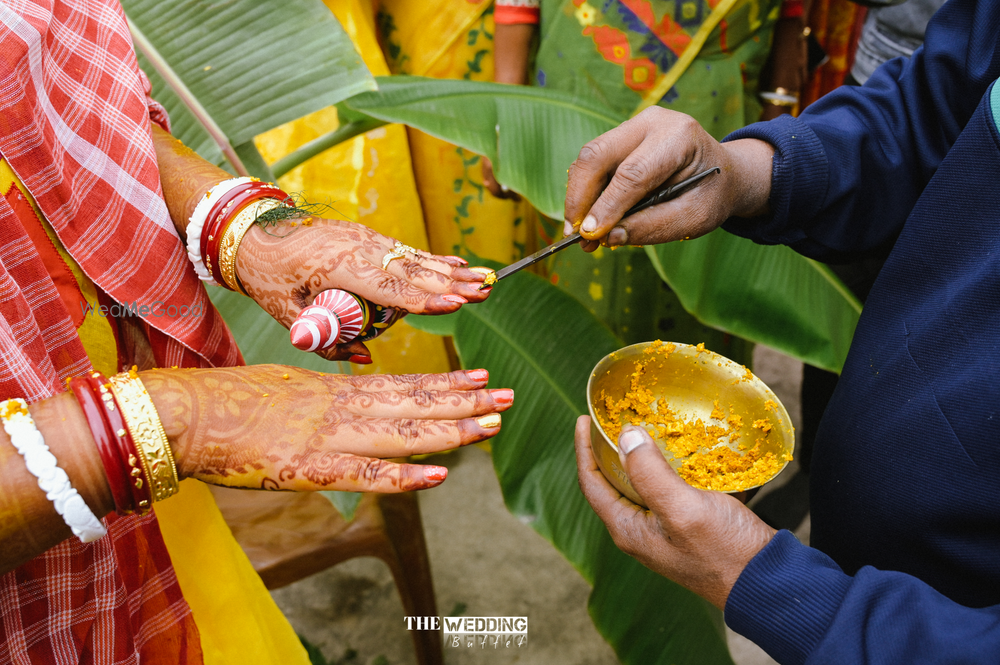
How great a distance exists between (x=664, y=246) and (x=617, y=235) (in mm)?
252

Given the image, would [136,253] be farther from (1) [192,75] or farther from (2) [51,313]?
(1) [192,75]

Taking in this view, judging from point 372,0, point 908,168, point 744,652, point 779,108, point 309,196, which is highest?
point 372,0

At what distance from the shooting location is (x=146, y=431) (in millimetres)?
535

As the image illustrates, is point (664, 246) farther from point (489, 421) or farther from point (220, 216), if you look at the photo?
point (220, 216)

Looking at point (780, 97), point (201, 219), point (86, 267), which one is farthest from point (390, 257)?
point (780, 97)

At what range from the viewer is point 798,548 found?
58 cm

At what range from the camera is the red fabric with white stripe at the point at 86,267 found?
603mm

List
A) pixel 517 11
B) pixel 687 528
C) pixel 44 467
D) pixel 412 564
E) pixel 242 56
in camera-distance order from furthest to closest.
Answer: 1. pixel 517 11
2. pixel 412 564
3. pixel 242 56
4. pixel 687 528
5. pixel 44 467

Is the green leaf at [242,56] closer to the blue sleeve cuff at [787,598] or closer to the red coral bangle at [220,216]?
the red coral bangle at [220,216]

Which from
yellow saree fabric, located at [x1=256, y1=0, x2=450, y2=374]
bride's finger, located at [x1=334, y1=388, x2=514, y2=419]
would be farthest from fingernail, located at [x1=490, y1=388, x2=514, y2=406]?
yellow saree fabric, located at [x1=256, y1=0, x2=450, y2=374]

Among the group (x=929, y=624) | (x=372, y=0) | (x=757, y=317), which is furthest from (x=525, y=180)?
(x=372, y=0)

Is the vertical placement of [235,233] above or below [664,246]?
above

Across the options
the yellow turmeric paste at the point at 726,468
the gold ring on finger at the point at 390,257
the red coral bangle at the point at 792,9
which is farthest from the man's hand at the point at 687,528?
the red coral bangle at the point at 792,9

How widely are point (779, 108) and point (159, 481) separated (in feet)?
5.32
